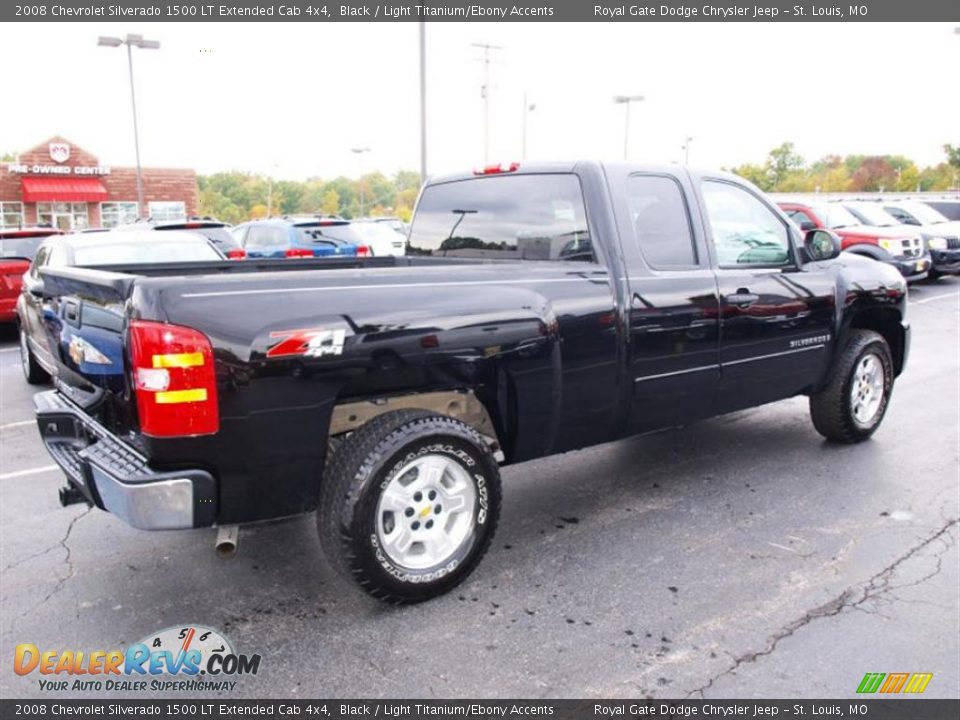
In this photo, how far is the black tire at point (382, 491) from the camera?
3199 mm

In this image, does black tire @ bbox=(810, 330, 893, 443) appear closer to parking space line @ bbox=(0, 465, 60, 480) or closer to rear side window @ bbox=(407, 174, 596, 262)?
rear side window @ bbox=(407, 174, 596, 262)

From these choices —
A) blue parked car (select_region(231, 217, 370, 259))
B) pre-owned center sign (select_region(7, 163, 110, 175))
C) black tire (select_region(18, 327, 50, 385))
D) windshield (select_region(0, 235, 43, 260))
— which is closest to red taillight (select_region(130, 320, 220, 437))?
black tire (select_region(18, 327, 50, 385))

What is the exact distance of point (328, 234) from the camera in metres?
14.5

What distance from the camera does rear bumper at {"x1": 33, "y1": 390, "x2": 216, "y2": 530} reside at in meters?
2.88

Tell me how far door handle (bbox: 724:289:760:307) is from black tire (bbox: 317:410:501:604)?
6.37ft

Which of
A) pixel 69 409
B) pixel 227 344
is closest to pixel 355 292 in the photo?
pixel 227 344

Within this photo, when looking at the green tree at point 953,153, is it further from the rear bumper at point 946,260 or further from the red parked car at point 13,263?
the red parked car at point 13,263

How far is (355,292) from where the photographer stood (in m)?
3.23

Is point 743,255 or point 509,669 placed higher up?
point 743,255

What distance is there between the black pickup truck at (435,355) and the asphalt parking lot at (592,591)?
361 millimetres

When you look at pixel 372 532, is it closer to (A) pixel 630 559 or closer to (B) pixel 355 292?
(B) pixel 355 292

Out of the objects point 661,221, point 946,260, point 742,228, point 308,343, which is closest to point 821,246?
point 742,228

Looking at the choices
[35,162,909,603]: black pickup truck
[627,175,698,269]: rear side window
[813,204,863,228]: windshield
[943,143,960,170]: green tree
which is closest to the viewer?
[35,162,909,603]: black pickup truck

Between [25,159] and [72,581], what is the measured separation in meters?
43.2
